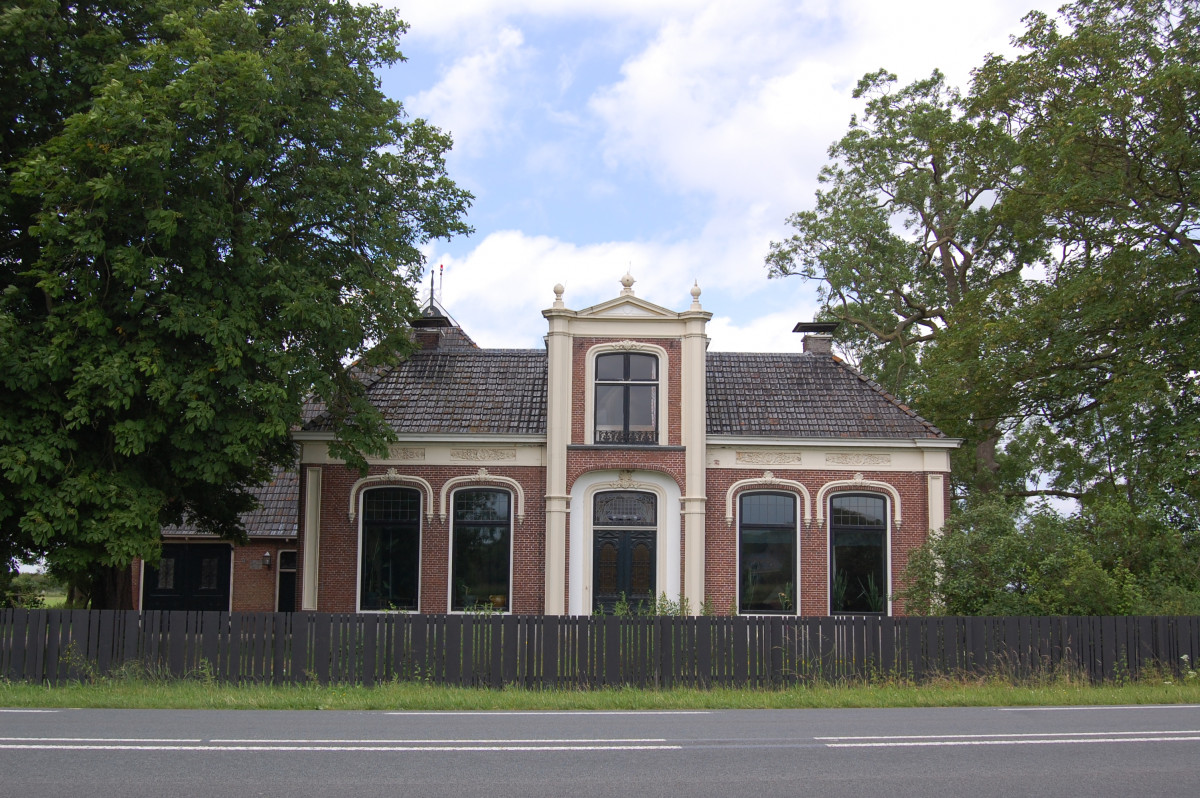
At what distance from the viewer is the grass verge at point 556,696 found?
45.5ft

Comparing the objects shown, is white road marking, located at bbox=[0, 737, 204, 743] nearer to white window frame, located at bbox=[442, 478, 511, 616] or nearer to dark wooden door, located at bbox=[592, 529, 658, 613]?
white window frame, located at bbox=[442, 478, 511, 616]

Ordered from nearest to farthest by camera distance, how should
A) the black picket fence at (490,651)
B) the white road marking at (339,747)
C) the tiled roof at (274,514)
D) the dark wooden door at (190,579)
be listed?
the white road marking at (339,747)
the black picket fence at (490,651)
the tiled roof at (274,514)
the dark wooden door at (190,579)

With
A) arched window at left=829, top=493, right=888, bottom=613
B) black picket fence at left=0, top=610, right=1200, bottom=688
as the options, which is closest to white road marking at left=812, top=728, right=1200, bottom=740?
black picket fence at left=0, top=610, right=1200, bottom=688

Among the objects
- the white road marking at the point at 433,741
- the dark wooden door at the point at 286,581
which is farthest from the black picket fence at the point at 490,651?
the dark wooden door at the point at 286,581

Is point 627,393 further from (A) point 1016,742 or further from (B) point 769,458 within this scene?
(A) point 1016,742

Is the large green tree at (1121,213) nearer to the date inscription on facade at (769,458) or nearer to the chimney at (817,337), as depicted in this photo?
the chimney at (817,337)

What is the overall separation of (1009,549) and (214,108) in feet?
50.0

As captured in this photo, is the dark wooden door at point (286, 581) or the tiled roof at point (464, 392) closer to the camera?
the tiled roof at point (464, 392)

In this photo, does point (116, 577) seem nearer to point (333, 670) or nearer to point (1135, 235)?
point (333, 670)

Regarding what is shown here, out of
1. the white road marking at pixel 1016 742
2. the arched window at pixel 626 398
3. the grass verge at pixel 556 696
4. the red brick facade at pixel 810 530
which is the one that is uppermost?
the arched window at pixel 626 398

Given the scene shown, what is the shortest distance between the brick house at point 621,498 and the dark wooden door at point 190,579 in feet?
32.2

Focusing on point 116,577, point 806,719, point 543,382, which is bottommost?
point 806,719

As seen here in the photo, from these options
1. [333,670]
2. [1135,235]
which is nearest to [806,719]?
[333,670]

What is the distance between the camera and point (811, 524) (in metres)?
22.1
